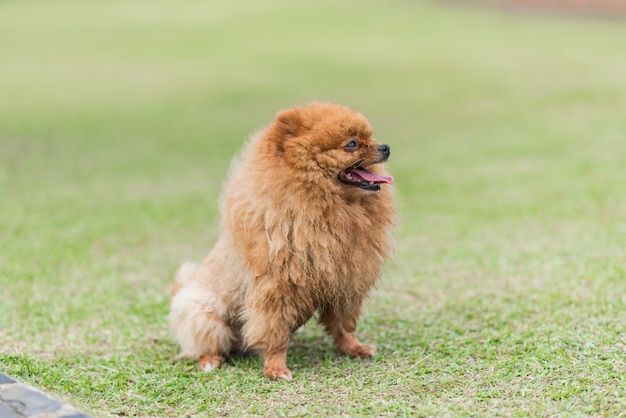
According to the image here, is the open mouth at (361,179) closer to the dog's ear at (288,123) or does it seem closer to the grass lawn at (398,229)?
the dog's ear at (288,123)

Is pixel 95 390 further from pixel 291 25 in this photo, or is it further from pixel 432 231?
pixel 291 25

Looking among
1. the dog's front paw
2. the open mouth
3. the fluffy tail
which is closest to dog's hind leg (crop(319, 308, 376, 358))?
the dog's front paw

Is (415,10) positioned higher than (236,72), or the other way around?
(415,10)

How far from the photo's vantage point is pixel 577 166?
9250 millimetres

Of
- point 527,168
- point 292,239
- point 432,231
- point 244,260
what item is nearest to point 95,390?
point 244,260

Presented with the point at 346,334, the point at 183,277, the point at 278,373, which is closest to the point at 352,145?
the point at 346,334

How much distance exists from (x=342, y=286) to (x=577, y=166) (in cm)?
597

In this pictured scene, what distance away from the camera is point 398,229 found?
4.61 metres

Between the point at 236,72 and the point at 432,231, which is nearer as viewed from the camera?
the point at 432,231

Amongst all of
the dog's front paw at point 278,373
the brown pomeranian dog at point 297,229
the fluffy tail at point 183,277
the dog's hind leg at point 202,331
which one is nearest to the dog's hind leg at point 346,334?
the brown pomeranian dog at point 297,229

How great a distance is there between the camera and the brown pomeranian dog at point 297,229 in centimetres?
403

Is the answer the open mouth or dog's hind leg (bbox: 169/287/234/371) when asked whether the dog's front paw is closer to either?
dog's hind leg (bbox: 169/287/234/371)

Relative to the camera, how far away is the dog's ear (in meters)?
4.04

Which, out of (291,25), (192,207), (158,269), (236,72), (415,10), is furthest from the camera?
(415,10)
